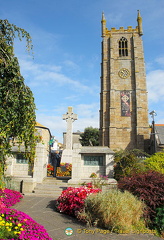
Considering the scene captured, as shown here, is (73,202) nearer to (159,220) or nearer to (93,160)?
(159,220)

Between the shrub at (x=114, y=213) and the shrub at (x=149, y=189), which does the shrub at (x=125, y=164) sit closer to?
the shrub at (x=149, y=189)

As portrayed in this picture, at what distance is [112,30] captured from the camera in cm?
3484

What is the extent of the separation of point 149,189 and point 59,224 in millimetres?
3552

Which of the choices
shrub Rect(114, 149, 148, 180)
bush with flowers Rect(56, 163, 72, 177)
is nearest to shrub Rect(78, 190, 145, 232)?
shrub Rect(114, 149, 148, 180)

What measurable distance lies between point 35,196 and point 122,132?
22079 millimetres

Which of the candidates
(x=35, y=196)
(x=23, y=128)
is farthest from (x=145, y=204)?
(x=35, y=196)

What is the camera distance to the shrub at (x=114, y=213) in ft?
18.8

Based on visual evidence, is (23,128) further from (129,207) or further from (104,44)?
(104,44)

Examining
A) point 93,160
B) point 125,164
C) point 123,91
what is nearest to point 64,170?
point 93,160

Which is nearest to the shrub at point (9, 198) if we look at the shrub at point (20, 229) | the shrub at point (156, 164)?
the shrub at point (20, 229)

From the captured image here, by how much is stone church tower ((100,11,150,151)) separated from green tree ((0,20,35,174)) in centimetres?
2462

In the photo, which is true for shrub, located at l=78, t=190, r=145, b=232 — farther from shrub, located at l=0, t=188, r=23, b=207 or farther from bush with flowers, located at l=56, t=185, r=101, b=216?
shrub, located at l=0, t=188, r=23, b=207

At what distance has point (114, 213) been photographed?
5781 mm

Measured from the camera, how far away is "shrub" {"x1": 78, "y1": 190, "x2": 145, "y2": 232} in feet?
18.8
